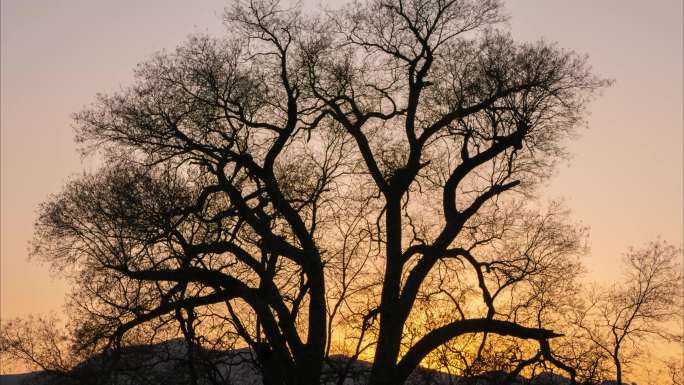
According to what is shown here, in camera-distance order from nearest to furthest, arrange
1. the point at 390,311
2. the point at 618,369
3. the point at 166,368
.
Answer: the point at 166,368
the point at 390,311
the point at 618,369

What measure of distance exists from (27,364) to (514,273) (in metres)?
19.5

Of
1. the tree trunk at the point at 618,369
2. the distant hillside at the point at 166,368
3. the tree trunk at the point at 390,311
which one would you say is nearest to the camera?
the distant hillside at the point at 166,368

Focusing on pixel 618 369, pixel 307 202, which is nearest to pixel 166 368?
pixel 307 202

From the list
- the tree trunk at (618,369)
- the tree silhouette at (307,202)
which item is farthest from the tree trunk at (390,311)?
the tree trunk at (618,369)

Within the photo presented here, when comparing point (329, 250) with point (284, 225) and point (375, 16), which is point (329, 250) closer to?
point (284, 225)

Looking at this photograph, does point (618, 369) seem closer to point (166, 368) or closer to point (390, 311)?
point (390, 311)

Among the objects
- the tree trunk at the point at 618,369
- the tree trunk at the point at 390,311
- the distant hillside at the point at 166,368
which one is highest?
the tree trunk at the point at 618,369

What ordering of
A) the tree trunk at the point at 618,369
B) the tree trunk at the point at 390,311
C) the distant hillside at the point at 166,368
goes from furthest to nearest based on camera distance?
the tree trunk at the point at 618,369 < the tree trunk at the point at 390,311 < the distant hillside at the point at 166,368

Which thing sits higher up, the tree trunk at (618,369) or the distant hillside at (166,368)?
the tree trunk at (618,369)

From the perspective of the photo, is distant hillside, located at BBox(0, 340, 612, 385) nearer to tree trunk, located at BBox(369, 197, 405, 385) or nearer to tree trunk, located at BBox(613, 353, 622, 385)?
tree trunk, located at BBox(369, 197, 405, 385)

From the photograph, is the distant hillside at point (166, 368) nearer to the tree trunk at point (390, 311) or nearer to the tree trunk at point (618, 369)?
the tree trunk at point (390, 311)

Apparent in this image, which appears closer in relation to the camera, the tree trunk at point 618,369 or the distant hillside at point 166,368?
the distant hillside at point 166,368

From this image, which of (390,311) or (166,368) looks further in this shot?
(390,311)

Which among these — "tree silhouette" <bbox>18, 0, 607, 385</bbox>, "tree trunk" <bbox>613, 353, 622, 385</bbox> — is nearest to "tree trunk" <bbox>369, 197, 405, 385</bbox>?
"tree silhouette" <bbox>18, 0, 607, 385</bbox>
